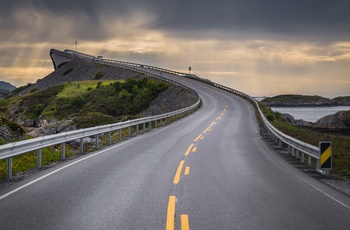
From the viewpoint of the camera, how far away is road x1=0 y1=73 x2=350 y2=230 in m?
6.33

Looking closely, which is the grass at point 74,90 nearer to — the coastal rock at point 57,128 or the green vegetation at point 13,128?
the coastal rock at point 57,128

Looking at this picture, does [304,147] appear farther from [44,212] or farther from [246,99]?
[246,99]

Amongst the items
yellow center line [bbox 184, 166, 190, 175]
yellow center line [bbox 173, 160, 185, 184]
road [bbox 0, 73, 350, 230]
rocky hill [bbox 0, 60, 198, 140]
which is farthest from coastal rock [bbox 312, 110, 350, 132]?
yellow center line [bbox 184, 166, 190, 175]

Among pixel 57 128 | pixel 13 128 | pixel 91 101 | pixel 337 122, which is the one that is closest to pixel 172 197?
pixel 13 128

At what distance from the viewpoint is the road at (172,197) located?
633 cm

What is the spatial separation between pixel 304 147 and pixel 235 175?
152 inches

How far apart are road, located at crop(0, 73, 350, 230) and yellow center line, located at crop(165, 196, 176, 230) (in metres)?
0.02

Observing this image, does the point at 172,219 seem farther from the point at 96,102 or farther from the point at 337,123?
the point at 337,123

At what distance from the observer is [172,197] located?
26.4 feet

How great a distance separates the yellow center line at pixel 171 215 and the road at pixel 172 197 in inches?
0.7

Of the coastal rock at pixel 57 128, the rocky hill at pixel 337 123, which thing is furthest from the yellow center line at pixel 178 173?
the rocky hill at pixel 337 123

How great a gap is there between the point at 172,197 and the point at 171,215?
1.38 m

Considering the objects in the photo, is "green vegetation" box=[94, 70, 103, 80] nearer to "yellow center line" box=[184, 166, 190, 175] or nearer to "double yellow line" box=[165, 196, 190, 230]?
"yellow center line" box=[184, 166, 190, 175]

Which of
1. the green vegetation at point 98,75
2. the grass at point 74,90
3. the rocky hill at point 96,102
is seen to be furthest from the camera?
the green vegetation at point 98,75
